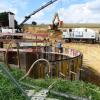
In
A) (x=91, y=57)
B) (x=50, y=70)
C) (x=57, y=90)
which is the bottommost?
(x=91, y=57)

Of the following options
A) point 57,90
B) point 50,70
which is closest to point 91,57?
point 50,70

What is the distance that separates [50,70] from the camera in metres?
12.5

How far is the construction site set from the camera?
559 centimetres

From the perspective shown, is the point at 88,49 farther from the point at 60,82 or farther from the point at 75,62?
the point at 60,82

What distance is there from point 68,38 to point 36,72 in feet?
87.6

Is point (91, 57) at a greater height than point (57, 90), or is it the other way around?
point (57, 90)

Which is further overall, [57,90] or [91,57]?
[91,57]

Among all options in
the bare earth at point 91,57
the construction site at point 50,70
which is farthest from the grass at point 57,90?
the bare earth at point 91,57

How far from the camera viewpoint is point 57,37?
144 feet

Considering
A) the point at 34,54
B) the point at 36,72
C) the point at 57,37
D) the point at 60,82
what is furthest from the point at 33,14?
the point at 60,82

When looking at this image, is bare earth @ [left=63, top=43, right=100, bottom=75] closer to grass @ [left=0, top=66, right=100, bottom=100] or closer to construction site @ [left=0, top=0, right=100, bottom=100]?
construction site @ [left=0, top=0, right=100, bottom=100]

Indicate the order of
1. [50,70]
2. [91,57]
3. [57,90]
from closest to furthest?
1. [57,90]
2. [50,70]
3. [91,57]

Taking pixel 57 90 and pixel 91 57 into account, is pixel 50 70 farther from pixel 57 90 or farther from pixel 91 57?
pixel 91 57

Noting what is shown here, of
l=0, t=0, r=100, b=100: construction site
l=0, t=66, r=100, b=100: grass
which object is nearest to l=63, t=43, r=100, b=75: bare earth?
l=0, t=0, r=100, b=100: construction site
